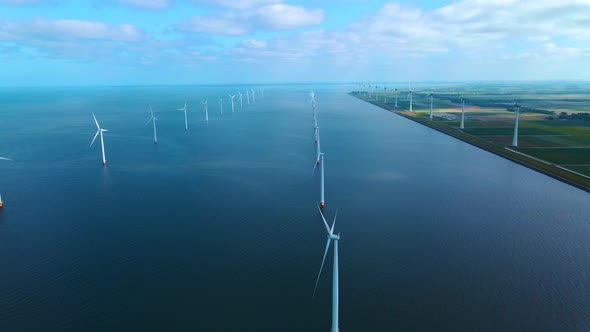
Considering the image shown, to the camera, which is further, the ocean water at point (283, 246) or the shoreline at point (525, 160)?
the shoreline at point (525, 160)

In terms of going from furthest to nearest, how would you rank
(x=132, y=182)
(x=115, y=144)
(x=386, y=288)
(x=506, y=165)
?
(x=115, y=144) → (x=506, y=165) → (x=132, y=182) → (x=386, y=288)

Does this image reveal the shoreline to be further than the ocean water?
Yes

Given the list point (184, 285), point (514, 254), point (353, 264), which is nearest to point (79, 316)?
point (184, 285)

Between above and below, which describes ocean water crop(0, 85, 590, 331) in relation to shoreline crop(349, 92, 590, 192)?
A: below

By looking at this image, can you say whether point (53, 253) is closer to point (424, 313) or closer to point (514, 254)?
point (424, 313)

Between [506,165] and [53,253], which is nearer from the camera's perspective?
[53,253]

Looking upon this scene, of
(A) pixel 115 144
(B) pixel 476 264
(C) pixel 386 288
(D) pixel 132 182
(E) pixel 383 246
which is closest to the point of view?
(C) pixel 386 288

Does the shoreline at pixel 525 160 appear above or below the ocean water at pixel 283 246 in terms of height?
above
